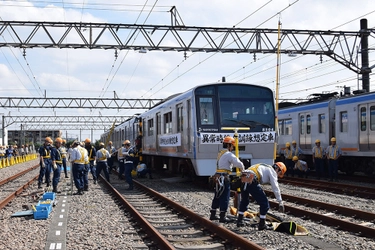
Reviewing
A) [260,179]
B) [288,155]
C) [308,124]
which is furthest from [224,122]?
[308,124]

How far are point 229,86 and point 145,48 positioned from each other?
6.84 meters

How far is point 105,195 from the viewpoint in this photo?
595 inches

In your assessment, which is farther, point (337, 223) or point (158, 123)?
point (158, 123)

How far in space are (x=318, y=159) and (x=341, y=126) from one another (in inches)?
60.3

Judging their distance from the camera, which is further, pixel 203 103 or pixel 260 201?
pixel 203 103

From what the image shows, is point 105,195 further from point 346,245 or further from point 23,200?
point 346,245

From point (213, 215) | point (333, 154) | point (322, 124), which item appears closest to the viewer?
point (213, 215)

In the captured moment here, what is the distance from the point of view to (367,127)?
17.7m

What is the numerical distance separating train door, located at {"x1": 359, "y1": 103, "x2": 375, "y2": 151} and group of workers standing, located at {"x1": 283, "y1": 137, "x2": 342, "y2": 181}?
895 mm

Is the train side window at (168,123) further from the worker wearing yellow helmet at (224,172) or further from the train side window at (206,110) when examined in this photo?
the worker wearing yellow helmet at (224,172)

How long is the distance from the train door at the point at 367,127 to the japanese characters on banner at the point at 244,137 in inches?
169

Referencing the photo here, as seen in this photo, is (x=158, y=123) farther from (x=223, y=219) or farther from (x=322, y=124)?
(x=223, y=219)

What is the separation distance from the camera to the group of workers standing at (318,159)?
17.6 meters

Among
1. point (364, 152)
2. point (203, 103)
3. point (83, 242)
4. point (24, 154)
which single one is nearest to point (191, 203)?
point (203, 103)
